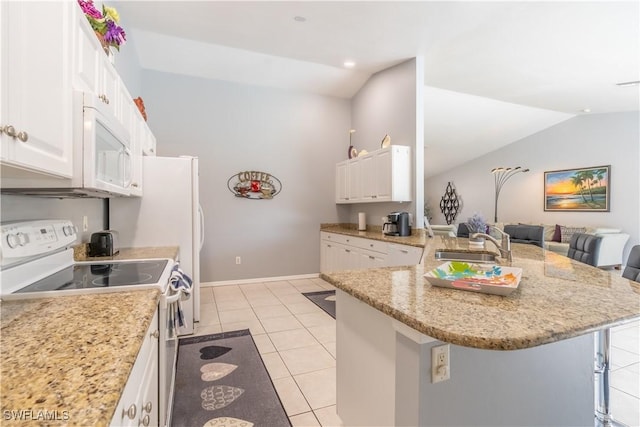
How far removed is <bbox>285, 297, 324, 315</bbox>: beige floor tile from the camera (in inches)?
139

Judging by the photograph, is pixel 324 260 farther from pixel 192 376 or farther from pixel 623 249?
pixel 623 249

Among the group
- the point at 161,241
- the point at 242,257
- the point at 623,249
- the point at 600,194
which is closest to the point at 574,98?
the point at 600,194

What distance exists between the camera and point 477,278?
1.26m

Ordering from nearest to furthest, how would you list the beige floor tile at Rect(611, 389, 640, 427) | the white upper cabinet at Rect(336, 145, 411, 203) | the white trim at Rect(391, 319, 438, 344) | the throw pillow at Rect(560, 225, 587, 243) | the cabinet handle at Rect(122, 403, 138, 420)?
1. the cabinet handle at Rect(122, 403, 138, 420)
2. the white trim at Rect(391, 319, 438, 344)
3. the beige floor tile at Rect(611, 389, 640, 427)
4. the white upper cabinet at Rect(336, 145, 411, 203)
5. the throw pillow at Rect(560, 225, 587, 243)

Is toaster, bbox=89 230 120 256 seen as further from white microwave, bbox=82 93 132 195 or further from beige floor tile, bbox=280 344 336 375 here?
beige floor tile, bbox=280 344 336 375

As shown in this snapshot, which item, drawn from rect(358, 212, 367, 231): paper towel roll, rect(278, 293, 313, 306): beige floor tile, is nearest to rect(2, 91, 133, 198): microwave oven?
rect(278, 293, 313, 306): beige floor tile

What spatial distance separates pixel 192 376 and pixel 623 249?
7.34 meters

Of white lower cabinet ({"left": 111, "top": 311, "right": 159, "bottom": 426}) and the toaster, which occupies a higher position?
the toaster

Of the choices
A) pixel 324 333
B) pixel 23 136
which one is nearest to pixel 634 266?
pixel 324 333

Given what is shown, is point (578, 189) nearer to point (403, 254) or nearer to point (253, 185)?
point (403, 254)

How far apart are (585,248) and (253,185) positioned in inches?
165

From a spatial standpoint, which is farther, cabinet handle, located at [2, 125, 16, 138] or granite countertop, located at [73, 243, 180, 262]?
granite countertop, located at [73, 243, 180, 262]

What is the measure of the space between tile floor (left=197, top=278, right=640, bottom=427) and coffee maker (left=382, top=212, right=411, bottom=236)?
1315 millimetres

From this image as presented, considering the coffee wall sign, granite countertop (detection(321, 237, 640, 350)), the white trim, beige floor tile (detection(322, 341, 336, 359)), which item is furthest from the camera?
the coffee wall sign
